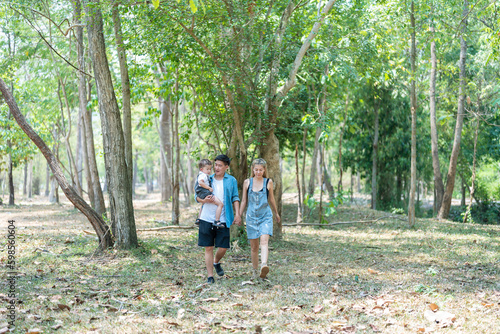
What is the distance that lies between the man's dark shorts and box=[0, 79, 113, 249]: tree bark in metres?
2.81

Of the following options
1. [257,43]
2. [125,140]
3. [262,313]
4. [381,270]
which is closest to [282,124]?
[257,43]

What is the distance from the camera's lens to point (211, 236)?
21.4 feet

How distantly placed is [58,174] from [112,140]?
1.28 m

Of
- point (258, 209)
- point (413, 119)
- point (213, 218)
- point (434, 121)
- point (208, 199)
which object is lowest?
point (213, 218)

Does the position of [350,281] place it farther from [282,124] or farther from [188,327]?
[282,124]

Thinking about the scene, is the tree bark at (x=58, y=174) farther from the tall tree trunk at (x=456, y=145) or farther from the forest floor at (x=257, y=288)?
the tall tree trunk at (x=456, y=145)

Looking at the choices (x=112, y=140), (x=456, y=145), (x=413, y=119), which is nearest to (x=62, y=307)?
(x=112, y=140)

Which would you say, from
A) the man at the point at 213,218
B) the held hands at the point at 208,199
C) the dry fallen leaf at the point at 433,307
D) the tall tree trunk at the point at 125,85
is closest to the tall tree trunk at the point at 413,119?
the tall tree trunk at the point at 125,85

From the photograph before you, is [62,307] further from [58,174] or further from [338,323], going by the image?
[58,174]

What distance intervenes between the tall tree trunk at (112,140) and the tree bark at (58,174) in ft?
0.84

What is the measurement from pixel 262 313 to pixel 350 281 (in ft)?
7.12

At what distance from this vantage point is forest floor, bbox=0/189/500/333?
15.4ft

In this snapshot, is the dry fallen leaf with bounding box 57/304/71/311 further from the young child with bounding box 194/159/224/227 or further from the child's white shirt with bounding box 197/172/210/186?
the child's white shirt with bounding box 197/172/210/186

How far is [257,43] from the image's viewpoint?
376 inches
